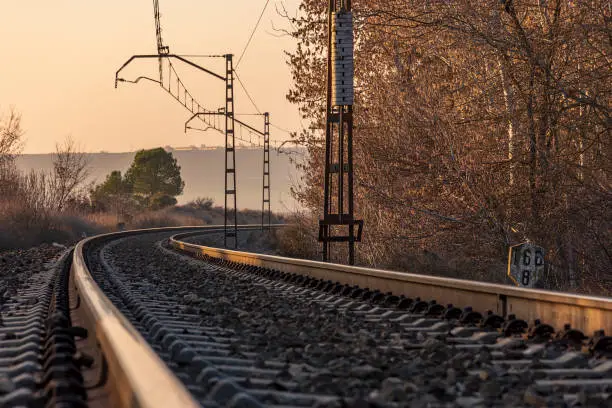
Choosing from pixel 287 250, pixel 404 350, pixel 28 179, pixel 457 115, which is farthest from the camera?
pixel 28 179

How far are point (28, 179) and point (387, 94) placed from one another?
26321 mm

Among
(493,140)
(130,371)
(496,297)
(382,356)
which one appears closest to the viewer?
(130,371)

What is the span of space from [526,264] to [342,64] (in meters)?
8.11

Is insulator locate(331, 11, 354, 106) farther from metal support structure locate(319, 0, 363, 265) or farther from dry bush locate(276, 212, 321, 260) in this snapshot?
dry bush locate(276, 212, 321, 260)

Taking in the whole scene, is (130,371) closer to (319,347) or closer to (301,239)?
(319,347)

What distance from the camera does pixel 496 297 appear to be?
730cm

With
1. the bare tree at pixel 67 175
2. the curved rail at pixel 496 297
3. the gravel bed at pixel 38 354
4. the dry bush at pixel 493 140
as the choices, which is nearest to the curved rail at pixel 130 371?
the gravel bed at pixel 38 354

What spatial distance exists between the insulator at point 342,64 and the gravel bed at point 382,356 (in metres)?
7.58

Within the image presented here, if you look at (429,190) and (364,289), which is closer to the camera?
(364,289)

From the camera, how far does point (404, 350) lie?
5.67 meters

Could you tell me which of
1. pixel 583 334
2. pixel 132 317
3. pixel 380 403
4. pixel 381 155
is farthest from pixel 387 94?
pixel 380 403

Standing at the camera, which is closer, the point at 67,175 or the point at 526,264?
the point at 526,264

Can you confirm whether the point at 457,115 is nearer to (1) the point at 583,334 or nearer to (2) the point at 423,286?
(2) the point at 423,286

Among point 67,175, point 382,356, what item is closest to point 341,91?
point 382,356
